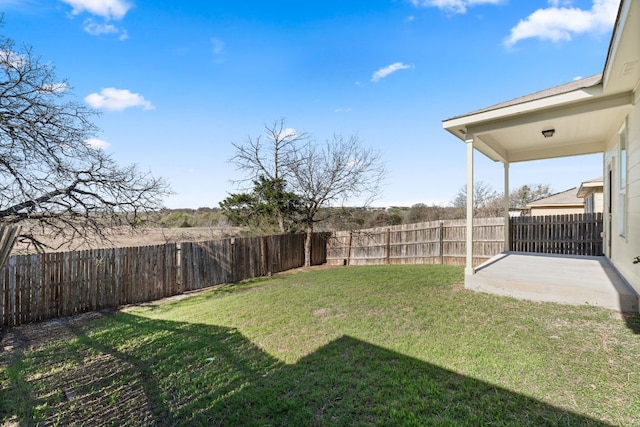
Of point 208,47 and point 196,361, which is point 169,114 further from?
point 196,361

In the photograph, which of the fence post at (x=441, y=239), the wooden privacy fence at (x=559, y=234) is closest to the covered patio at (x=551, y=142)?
the wooden privacy fence at (x=559, y=234)

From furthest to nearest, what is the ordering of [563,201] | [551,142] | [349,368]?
1. [563,201]
2. [551,142]
3. [349,368]

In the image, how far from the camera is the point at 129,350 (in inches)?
161

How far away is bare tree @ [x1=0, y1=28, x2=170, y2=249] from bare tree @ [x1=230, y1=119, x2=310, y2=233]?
18.9 feet

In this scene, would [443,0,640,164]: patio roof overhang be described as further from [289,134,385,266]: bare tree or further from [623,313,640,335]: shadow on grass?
[289,134,385,266]: bare tree

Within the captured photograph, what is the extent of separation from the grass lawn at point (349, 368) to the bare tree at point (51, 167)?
103 inches

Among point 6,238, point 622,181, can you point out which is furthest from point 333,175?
point 6,238

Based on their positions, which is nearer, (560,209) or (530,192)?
(560,209)

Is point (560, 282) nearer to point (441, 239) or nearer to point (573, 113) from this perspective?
point (573, 113)

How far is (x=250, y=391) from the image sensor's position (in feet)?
9.09

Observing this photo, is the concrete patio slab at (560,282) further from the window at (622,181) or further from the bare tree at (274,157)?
the bare tree at (274,157)

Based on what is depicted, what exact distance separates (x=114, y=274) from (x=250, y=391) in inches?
243

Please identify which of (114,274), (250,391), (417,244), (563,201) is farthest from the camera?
(563,201)

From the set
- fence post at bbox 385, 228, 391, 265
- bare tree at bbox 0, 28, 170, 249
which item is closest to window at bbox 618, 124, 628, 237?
fence post at bbox 385, 228, 391, 265
